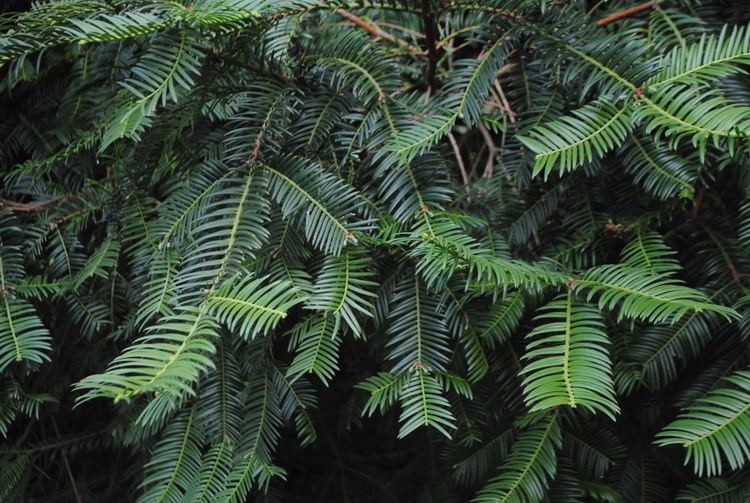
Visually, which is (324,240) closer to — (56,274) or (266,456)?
(266,456)

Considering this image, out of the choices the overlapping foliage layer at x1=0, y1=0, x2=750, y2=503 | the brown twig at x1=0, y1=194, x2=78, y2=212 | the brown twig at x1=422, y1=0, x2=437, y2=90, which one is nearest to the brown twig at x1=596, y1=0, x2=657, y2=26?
the overlapping foliage layer at x1=0, y1=0, x2=750, y2=503

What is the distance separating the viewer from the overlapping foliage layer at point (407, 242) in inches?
24.5

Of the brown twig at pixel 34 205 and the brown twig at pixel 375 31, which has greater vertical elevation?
the brown twig at pixel 375 31

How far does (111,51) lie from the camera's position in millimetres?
945

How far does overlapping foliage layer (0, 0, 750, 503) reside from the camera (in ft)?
2.04

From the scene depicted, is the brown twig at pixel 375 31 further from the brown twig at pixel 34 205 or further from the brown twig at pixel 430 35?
the brown twig at pixel 34 205

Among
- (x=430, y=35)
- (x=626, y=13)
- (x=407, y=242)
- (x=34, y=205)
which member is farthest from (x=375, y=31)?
(x=34, y=205)

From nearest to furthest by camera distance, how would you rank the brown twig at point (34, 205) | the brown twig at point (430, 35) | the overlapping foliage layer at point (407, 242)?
the overlapping foliage layer at point (407, 242) → the brown twig at point (430, 35) → the brown twig at point (34, 205)

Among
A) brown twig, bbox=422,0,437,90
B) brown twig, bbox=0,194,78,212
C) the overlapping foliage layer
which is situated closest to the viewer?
the overlapping foliage layer

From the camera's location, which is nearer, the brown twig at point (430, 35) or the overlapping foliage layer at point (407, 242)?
the overlapping foliage layer at point (407, 242)

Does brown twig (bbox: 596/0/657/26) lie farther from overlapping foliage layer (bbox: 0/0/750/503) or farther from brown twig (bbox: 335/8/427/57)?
brown twig (bbox: 335/8/427/57)

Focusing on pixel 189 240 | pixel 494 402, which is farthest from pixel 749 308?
pixel 189 240

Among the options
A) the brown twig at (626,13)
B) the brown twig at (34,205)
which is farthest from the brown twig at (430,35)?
the brown twig at (34,205)

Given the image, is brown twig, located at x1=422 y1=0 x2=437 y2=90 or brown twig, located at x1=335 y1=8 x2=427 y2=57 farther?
brown twig, located at x1=335 y1=8 x2=427 y2=57
